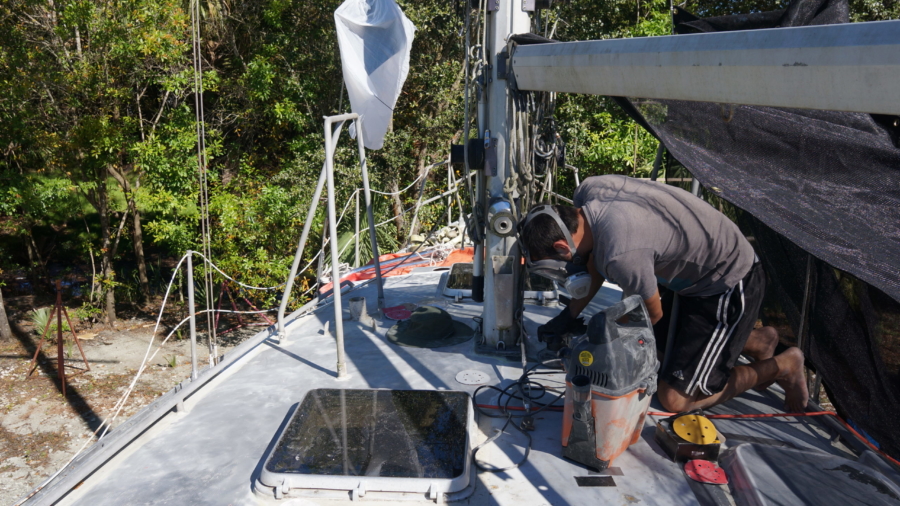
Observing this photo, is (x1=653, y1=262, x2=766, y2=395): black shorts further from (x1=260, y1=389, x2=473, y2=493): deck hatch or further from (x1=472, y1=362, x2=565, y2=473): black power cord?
(x1=260, y1=389, x2=473, y2=493): deck hatch

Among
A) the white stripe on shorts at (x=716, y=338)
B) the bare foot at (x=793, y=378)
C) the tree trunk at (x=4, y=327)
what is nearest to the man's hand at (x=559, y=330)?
the white stripe on shorts at (x=716, y=338)

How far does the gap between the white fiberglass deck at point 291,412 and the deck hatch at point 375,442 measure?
0.09 m

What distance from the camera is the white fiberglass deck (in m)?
2.28

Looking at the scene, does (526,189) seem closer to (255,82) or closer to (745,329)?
Result: (745,329)

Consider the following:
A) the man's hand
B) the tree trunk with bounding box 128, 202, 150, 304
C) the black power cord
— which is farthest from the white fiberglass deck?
the tree trunk with bounding box 128, 202, 150, 304

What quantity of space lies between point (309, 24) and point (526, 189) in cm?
1073

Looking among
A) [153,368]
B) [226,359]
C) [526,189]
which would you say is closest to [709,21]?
[526,189]

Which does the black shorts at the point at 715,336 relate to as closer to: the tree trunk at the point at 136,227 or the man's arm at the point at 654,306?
the man's arm at the point at 654,306

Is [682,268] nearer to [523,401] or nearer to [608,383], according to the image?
[608,383]

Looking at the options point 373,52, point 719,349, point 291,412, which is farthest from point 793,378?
point 373,52

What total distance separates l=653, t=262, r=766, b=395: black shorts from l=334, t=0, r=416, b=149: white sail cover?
2327 millimetres

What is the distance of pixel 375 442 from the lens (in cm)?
246

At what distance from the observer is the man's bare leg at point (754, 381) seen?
2.89 meters

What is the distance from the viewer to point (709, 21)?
11.8 feet
